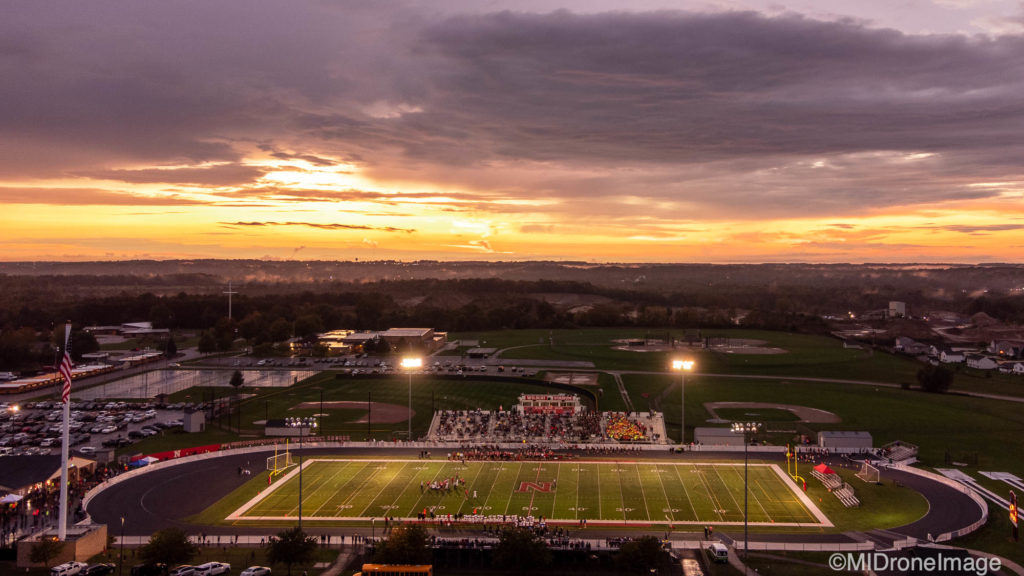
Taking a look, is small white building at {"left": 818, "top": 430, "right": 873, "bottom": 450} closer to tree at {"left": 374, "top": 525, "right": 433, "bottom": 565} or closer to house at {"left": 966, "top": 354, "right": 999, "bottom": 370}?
tree at {"left": 374, "top": 525, "right": 433, "bottom": 565}

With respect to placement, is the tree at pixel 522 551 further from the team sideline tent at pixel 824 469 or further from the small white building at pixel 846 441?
the small white building at pixel 846 441

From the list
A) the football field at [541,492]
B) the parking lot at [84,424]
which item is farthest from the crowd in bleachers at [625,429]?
the parking lot at [84,424]

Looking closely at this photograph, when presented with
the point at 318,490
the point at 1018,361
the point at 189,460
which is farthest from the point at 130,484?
the point at 1018,361

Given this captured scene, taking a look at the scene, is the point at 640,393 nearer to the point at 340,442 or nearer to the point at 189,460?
the point at 340,442

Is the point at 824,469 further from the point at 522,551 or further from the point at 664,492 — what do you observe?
the point at 522,551

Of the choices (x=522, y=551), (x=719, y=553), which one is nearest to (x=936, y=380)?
(x=719, y=553)
